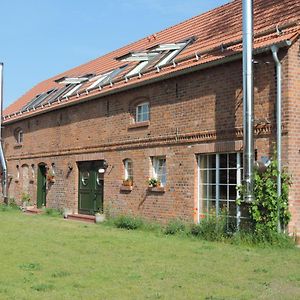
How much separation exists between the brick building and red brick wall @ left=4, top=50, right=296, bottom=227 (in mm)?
30

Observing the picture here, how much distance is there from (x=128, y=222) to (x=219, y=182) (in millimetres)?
3754

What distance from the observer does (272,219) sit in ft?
40.3

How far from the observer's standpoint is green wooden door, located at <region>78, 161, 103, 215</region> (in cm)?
2048

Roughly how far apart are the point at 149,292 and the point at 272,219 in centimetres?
562

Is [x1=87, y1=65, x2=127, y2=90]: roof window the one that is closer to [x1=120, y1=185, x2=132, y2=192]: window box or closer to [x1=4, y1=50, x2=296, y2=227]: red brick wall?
[x1=4, y1=50, x2=296, y2=227]: red brick wall

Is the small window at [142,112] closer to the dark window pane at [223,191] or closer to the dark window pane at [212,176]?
the dark window pane at [212,176]

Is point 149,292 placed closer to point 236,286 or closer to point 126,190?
point 236,286

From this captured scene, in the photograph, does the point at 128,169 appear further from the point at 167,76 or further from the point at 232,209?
the point at 232,209

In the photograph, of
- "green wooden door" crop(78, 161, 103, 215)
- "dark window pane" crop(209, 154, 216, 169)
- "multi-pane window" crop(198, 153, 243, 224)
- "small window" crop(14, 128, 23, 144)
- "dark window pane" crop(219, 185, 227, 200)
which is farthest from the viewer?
"small window" crop(14, 128, 23, 144)

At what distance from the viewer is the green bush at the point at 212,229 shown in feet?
43.8

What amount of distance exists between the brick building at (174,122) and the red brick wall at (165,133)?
0.03m

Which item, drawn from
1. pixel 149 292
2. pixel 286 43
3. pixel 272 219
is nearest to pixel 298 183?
pixel 272 219

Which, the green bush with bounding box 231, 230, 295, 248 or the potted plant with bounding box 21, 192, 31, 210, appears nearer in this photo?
the green bush with bounding box 231, 230, 295, 248

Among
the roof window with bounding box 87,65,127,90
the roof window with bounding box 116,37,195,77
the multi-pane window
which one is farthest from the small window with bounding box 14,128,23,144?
the multi-pane window
